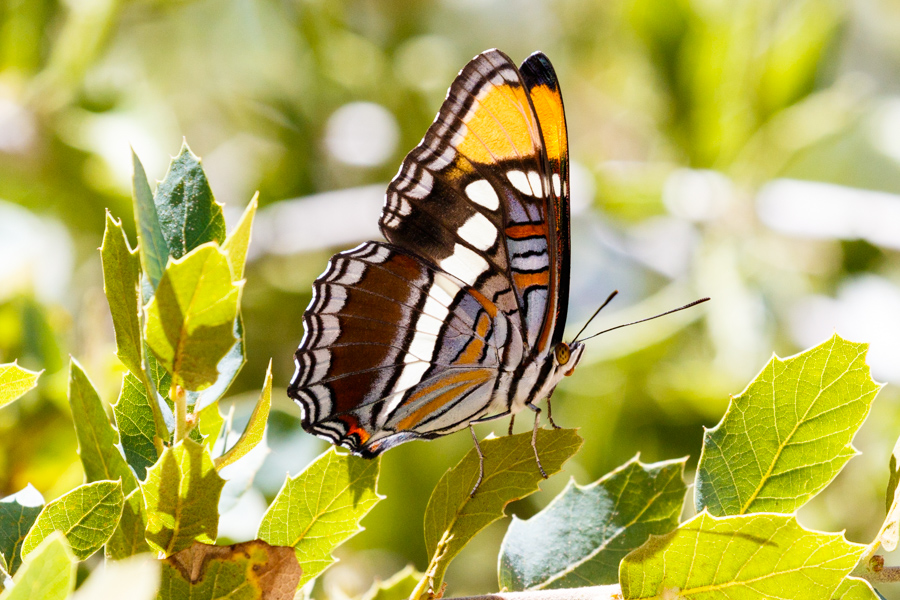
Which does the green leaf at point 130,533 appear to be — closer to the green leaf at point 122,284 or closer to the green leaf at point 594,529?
the green leaf at point 122,284

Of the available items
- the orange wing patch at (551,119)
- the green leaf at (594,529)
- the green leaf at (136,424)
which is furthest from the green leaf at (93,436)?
the orange wing patch at (551,119)

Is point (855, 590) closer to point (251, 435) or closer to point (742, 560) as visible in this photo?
point (742, 560)

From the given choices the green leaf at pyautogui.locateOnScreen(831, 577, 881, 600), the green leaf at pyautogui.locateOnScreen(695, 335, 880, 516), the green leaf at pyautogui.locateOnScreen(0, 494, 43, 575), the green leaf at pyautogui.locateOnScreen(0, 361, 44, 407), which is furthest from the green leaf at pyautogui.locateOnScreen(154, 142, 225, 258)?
the green leaf at pyautogui.locateOnScreen(831, 577, 881, 600)

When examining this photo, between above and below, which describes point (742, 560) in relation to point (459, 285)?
below

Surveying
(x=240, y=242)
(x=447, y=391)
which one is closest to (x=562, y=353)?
(x=447, y=391)

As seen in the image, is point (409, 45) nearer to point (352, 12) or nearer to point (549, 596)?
point (352, 12)

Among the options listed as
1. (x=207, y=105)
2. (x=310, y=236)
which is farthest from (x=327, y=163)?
(x=207, y=105)

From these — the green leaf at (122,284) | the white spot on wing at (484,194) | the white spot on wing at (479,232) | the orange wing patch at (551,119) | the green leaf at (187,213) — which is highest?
the orange wing patch at (551,119)
